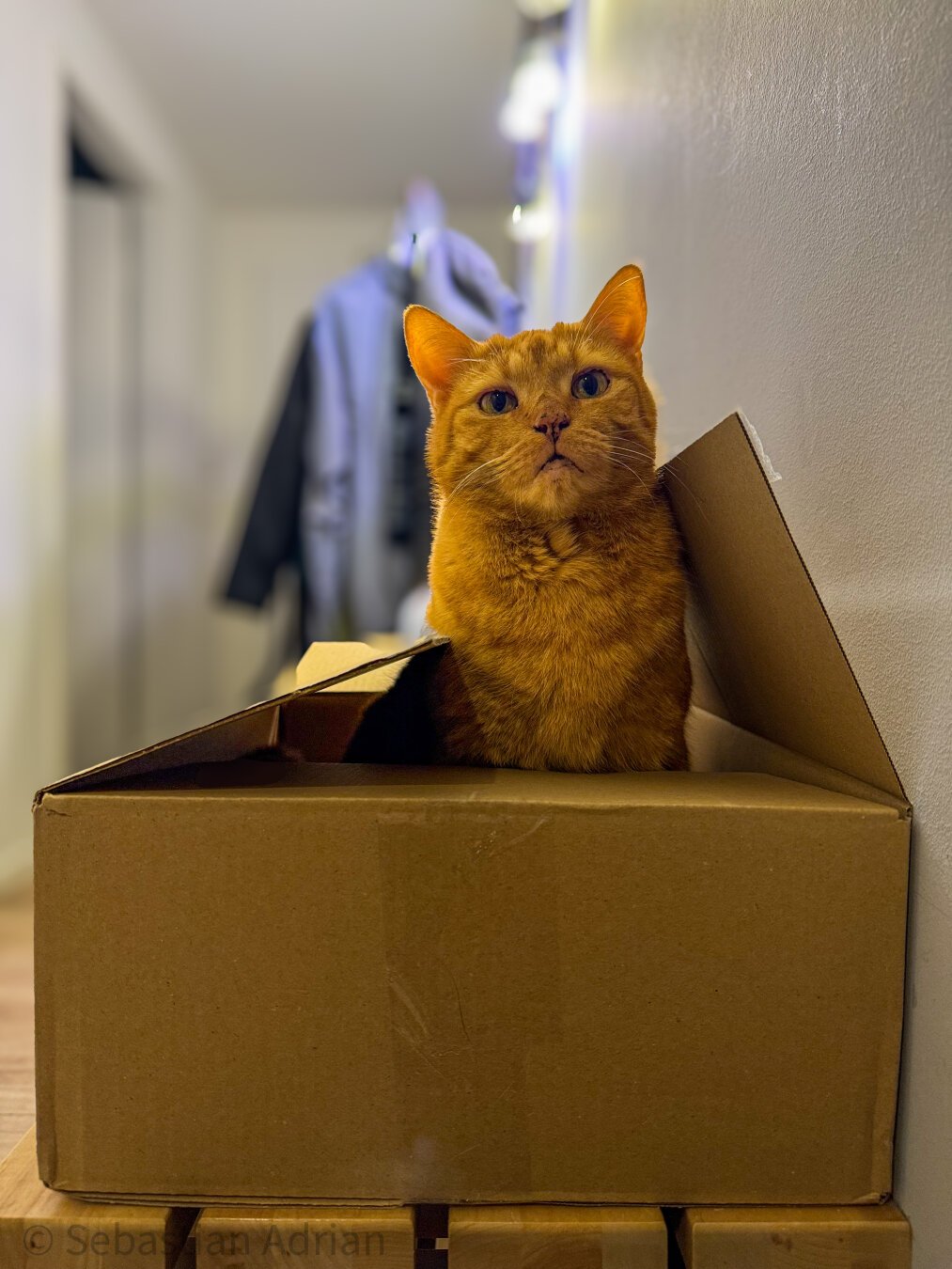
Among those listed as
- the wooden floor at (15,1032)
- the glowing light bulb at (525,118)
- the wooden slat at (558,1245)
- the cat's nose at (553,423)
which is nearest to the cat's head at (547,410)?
the cat's nose at (553,423)

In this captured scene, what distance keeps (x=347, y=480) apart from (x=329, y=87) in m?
1.61

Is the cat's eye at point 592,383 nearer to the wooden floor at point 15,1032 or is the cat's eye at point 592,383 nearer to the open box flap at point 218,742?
the open box flap at point 218,742

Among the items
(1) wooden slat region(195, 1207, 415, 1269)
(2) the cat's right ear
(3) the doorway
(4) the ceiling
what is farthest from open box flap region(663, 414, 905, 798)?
(3) the doorway

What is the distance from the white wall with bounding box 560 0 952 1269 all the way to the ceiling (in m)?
2.51

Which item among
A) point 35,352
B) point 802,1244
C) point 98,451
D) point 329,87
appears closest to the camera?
point 802,1244

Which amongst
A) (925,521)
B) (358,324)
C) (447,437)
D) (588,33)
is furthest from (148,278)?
(925,521)

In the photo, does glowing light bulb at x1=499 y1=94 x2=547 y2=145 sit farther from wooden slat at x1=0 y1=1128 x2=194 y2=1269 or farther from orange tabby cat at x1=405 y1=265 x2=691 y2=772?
wooden slat at x1=0 y1=1128 x2=194 y2=1269

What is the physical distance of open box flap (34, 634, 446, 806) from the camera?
0.51 meters

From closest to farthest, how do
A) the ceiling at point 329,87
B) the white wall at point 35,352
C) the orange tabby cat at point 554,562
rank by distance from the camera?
1. the orange tabby cat at point 554,562
2. the white wall at point 35,352
3. the ceiling at point 329,87

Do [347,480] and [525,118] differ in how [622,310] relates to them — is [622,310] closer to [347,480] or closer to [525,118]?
[347,480]

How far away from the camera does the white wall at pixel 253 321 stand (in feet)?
15.1

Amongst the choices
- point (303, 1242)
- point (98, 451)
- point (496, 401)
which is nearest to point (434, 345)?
point (496, 401)

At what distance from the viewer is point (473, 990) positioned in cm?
50

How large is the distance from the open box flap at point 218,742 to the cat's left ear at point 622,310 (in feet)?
0.74
